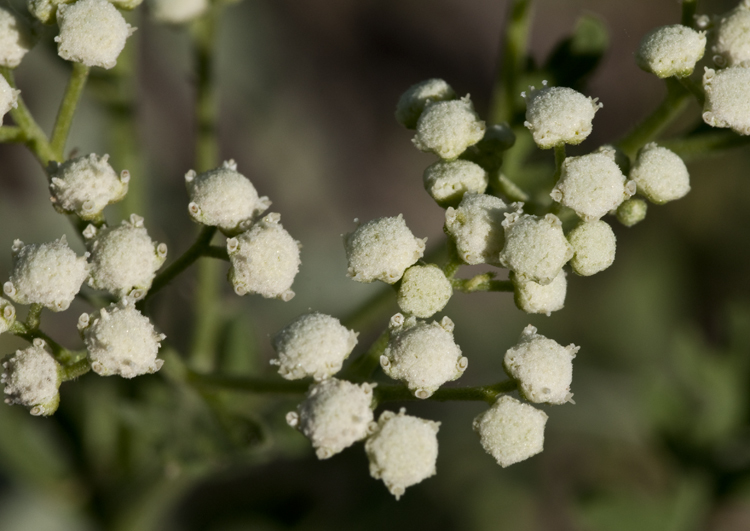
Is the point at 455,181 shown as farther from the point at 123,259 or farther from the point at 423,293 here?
the point at 123,259

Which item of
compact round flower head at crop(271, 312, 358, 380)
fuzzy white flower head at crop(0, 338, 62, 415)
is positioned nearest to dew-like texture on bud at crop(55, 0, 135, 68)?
fuzzy white flower head at crop(0, 338, 62, 415)

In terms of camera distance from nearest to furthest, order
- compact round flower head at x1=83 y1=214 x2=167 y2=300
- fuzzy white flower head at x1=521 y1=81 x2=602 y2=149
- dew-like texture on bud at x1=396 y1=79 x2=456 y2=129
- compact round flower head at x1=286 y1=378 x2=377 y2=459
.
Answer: compact round flower head at x1=286 y1=378 x2=377 y2=459
compact round flower head at x1=83 y1=214 x2=167 y2=300
fuzzy white flower head at x1=521 y1=81 x2=602 y2=149
dew-like texture on bud at x1=396 y1=79 x2=456 y2=129

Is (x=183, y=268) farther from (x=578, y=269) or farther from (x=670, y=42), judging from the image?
(x=670, y=42)

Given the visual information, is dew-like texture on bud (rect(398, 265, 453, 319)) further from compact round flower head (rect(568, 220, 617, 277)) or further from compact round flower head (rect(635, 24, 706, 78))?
compact round flower head (rect(635, 24, 706, 78))

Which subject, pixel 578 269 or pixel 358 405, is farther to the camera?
pixel 578 269

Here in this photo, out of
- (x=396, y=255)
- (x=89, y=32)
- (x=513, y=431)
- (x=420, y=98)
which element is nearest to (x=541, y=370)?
(x=513, y=431)

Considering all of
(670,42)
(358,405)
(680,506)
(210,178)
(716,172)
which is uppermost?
(670,42)

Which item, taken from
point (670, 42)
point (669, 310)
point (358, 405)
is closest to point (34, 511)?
point (358, 405)
